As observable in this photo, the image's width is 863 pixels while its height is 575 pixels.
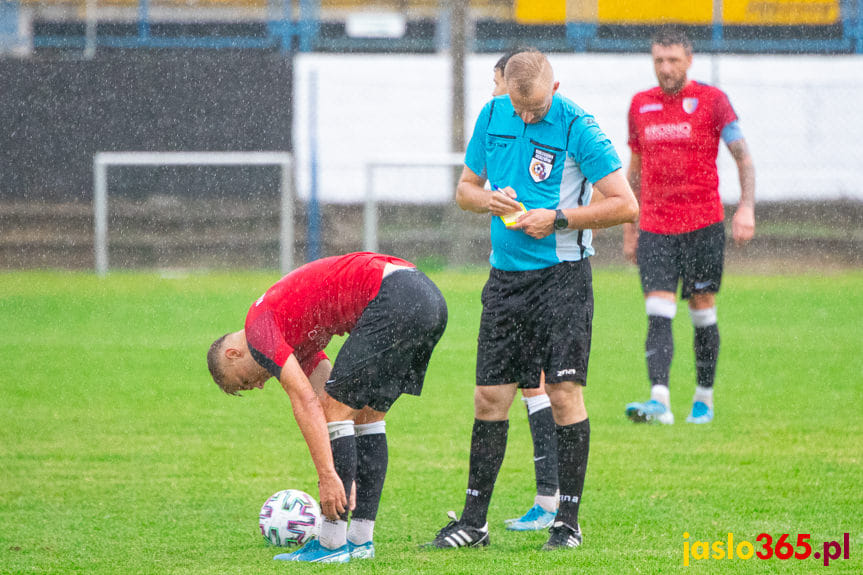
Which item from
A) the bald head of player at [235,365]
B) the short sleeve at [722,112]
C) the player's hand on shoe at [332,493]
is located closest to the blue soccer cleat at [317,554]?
the player's hand on shoe at [332,493]

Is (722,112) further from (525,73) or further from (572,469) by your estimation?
(572,469)

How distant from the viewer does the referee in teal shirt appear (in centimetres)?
432

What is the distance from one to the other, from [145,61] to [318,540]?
14107 millimetres

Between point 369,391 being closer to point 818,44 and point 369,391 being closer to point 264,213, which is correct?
point 264,213

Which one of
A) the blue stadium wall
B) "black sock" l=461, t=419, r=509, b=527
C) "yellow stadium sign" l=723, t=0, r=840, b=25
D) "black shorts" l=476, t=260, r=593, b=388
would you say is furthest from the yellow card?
"yellow stadium sign" l=723, t=0, r=840, b=25

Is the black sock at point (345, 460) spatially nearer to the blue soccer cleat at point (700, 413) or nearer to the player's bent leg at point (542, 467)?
the player's bent leg at point (542, 467)

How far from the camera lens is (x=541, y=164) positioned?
441 cm

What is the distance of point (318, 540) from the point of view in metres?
4.35

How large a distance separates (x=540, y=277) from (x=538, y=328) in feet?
0.65

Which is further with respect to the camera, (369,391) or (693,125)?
(693,125)

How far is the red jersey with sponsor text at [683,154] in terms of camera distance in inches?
277

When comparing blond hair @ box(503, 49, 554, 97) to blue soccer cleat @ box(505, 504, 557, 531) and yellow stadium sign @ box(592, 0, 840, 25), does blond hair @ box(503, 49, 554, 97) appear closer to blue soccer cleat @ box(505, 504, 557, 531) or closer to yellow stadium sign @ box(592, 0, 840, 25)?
blue soccer cleat @ box(505, 504, 557, 531)

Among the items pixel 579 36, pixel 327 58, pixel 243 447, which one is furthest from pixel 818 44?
pixel 243 447

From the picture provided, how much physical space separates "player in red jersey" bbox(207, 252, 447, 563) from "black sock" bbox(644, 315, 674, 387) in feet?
9.39
